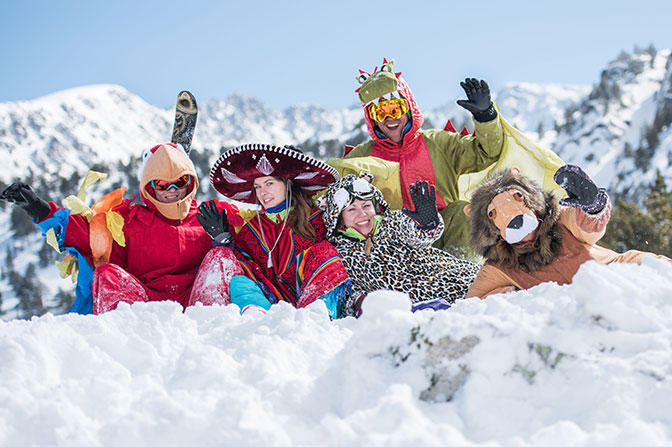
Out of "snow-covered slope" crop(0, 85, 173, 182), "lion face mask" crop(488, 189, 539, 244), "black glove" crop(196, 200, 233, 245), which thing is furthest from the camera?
"snow-covered slope" crop(0, 85, 173, 182)

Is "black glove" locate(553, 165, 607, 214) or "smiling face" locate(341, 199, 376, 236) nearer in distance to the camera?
"black glove" locate(553, 165, 607, 214)

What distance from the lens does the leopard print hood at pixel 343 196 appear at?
132 inches

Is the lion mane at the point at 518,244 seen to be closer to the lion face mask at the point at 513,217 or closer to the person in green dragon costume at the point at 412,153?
the lion face mask at the point at 513,217

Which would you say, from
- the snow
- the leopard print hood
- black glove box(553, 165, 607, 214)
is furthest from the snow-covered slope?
the snow

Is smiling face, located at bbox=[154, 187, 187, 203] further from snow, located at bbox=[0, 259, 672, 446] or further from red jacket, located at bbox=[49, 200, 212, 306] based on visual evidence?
snow, located at bbox=[0, 259, 672, 446]

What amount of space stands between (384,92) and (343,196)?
39.9 inches

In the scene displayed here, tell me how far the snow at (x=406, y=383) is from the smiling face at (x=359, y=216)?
1671mm

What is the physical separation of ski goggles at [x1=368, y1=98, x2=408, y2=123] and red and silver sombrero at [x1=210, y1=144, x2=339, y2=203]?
0.67 meters

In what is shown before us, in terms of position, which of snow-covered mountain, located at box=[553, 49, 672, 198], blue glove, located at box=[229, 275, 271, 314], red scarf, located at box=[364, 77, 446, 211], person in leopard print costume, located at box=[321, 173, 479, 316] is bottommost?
snow-covered mountain, located at box=[553, 49, 672, 198]

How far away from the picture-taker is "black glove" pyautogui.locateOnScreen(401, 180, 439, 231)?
323cm

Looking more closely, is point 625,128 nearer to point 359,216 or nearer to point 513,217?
point 359,216

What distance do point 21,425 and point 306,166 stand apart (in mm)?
2333

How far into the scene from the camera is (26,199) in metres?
3.20

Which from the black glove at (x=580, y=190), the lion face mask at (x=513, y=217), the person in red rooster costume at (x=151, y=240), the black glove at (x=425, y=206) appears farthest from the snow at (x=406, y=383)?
the black glove at (x=425, y=206)
